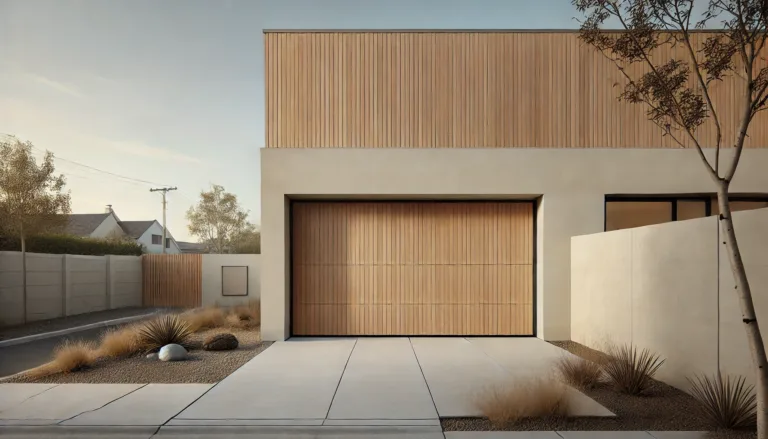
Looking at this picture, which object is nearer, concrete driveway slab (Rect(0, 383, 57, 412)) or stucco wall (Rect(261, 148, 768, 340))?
concrete driveway slab (Rect(0, 383, 57, 412))

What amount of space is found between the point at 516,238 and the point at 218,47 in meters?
10.5

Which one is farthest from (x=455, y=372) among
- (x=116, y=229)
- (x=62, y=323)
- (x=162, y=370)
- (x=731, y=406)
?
(x=116, y=229)

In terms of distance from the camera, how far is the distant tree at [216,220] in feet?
115

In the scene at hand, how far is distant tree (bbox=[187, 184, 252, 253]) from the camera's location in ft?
115

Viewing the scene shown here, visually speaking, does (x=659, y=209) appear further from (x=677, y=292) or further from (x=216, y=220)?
(x=216, y=220)

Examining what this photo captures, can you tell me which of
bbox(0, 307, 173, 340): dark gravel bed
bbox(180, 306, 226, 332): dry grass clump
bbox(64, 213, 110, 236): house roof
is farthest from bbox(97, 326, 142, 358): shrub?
bbox(64, 213, 110, 236): house roof

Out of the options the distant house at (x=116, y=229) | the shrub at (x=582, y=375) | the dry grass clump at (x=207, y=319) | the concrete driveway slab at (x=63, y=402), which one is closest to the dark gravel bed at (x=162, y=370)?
the concrete driveway slab at (x=63, y=402)

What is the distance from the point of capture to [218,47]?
50.1 feet

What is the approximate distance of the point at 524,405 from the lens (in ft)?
17.9

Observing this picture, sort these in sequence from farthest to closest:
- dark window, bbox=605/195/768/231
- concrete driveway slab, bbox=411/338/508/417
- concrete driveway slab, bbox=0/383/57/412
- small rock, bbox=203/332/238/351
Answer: dark window, bbox=605/195/768/231
small rock, bbox=203/332/238/351
concrete driveway slab, bbox=0/383/57/412
concrete driveway slab, bbox=411/338/508/417

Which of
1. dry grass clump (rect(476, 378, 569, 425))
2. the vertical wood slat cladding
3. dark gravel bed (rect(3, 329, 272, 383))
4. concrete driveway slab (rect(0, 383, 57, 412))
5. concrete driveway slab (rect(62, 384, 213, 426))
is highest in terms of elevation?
the vertical wood slat cladding

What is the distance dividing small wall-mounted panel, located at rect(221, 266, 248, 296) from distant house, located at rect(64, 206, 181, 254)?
68.3 ft

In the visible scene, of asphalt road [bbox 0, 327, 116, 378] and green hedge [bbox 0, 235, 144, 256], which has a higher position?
green hedge [bbox 0, 235, 144, 256]

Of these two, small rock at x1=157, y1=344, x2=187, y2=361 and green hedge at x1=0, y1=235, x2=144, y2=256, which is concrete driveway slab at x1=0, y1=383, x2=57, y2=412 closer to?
small rock at x1=157, y1=344, x2=187, y2=361
